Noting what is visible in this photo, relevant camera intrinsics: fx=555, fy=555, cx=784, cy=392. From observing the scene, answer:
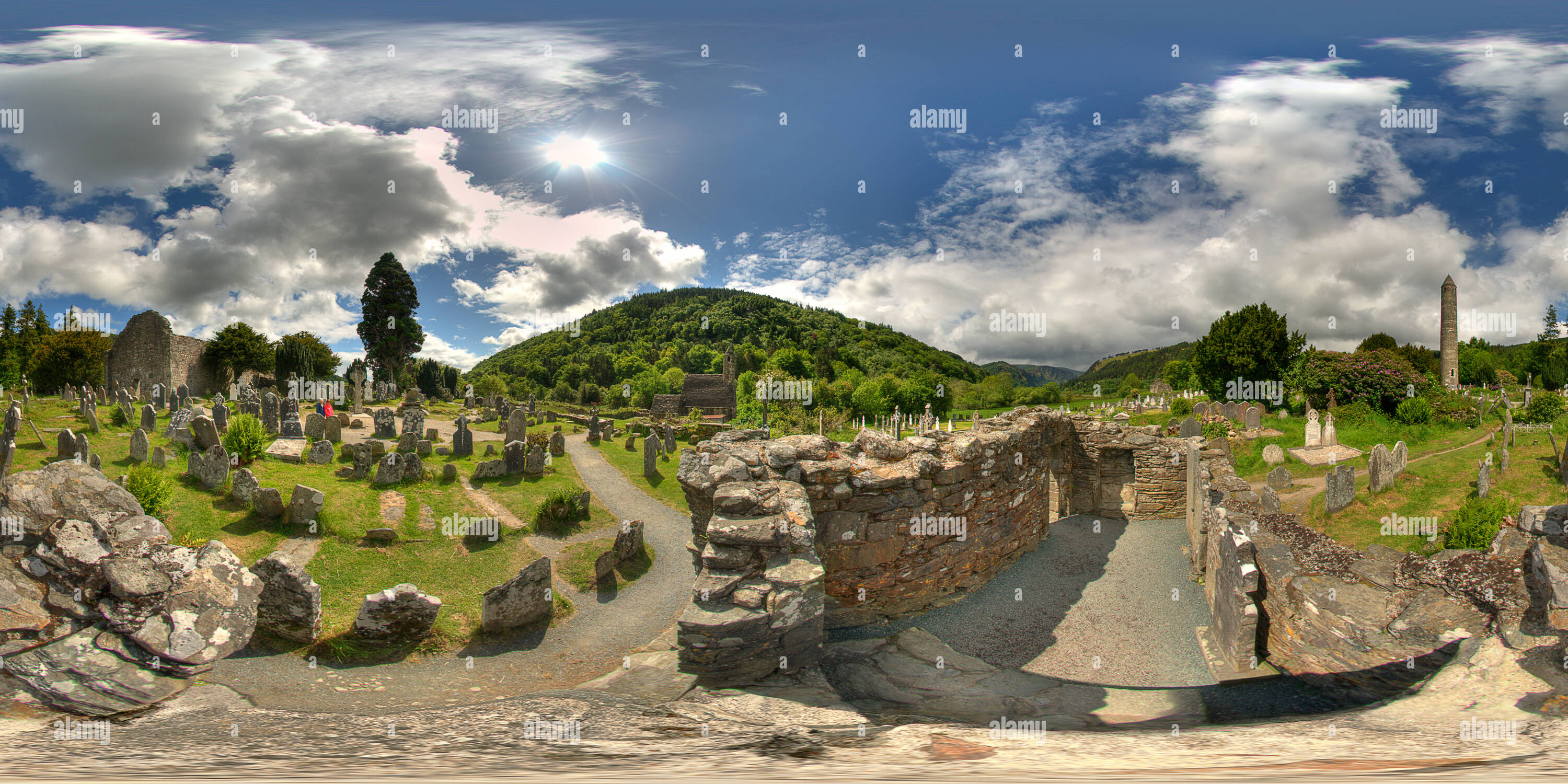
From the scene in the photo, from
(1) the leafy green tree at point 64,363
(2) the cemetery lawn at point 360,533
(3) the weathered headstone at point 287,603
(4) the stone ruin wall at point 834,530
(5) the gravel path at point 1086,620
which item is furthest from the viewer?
(1) the leafy green tree at point 64,363

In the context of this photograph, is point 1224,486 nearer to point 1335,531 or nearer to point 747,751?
point 1335,531

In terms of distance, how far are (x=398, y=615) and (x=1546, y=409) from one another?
35525 millimetres

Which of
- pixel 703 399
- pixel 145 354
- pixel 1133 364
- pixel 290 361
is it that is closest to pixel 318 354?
pixel 290 361

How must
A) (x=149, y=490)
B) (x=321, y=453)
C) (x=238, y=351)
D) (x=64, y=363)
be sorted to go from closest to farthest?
(x=149, y=490) < (x=321, y=453) < (x=64, y=363) < (x=238, y=351)

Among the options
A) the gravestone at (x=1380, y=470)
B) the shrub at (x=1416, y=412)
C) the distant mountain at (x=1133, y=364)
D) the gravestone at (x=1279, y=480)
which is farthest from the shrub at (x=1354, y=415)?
the distant mountain at (x=1133, y=364)

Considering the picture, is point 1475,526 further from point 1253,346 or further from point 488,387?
point 488,387

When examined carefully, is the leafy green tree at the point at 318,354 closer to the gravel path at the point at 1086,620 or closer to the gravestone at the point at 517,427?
the gravestone at the point at 517,427

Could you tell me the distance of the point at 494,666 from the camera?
8352 millimetres

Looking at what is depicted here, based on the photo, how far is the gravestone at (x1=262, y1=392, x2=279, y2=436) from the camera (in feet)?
62.7

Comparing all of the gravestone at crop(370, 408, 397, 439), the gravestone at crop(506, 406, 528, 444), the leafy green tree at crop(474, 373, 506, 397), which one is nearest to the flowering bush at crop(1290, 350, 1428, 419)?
the gravestone at crop(506, 406, 528, 444)

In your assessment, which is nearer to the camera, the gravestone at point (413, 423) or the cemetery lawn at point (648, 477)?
the cemetery lawn at point (648, 477)

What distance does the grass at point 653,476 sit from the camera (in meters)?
18.0

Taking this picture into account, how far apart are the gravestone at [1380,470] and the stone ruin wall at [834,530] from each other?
29.7 feet

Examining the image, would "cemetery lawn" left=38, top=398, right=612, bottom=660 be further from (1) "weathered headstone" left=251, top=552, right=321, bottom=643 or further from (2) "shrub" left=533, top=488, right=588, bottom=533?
(2) "shrub" left=533, top=488, right=588, bottom=533
